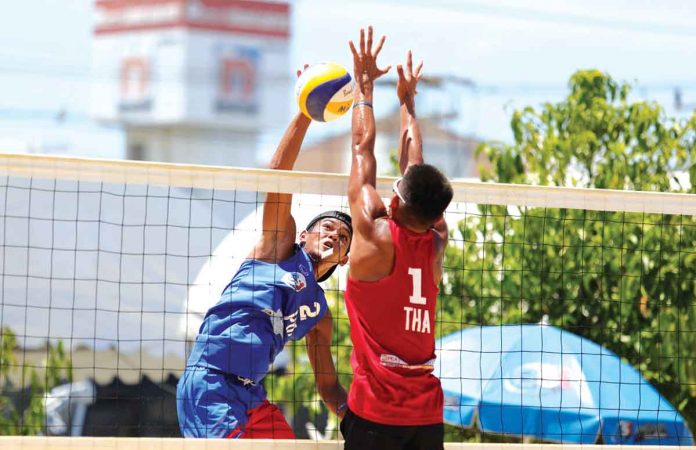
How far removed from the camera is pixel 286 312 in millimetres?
6152

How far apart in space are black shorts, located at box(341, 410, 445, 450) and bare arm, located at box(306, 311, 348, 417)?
0.98 meters

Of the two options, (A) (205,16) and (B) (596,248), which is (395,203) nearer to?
(B) (596,248)

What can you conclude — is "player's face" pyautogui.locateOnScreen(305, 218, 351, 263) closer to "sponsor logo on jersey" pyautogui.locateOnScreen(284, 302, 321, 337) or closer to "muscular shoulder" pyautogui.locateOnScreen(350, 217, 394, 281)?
"sponsor logo on jersey" pyautogui.locateOnScreen(284, 302, 321, 337)

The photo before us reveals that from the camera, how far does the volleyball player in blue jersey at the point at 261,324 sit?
6000 mm

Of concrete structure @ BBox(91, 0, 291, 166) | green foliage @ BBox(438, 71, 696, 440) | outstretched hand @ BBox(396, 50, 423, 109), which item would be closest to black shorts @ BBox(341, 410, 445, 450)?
outstretched hand @ BBox(396, 50, 423, 109)

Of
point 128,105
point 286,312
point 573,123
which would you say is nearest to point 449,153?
point 128,105

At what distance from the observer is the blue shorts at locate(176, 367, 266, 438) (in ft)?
19.6

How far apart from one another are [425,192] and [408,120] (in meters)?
0.79

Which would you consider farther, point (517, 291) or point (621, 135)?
point (621, 135)

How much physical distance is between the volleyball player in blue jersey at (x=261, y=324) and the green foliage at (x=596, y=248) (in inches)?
128

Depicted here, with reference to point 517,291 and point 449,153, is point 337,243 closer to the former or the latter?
point 517,291

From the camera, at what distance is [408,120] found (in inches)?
227

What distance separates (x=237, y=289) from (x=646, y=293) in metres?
5.01

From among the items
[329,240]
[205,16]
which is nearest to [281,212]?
[329,240]
